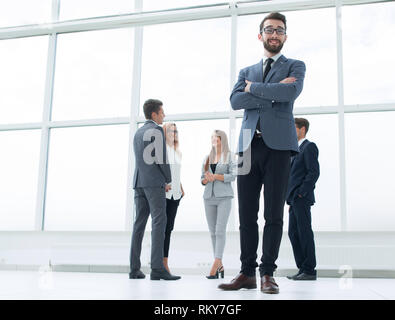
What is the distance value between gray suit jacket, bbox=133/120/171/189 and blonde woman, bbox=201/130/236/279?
61 cm

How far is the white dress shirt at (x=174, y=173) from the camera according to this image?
12.3 feet

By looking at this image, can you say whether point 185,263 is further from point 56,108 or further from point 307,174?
point 56,108

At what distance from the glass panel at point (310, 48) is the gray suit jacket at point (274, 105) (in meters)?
2.63

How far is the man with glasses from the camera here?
2.23 m

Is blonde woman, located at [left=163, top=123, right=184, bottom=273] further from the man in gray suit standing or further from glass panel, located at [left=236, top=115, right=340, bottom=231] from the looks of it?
glass panel, located at [left=236, top=115, right=340, bottom=231]

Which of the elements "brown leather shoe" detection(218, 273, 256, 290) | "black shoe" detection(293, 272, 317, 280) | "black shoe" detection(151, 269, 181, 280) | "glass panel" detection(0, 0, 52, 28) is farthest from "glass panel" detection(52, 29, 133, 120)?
"brown leather shoe" detection(218, 273, 256, 290)

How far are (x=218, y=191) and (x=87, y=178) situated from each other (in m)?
2.21

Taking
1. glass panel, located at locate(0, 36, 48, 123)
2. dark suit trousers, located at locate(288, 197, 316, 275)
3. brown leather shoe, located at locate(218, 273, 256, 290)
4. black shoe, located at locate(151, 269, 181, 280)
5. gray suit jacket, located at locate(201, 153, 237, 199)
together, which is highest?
glass panel, located at locate(0, 36, 48, 123)

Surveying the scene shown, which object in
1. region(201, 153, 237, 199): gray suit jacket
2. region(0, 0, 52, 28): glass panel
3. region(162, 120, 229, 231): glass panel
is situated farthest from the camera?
region(0, 0, 52, 28): glass panel

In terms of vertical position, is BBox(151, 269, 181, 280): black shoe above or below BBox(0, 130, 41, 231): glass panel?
below

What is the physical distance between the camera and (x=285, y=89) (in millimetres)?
2236

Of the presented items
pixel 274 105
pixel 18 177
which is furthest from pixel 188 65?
pixel 274 105

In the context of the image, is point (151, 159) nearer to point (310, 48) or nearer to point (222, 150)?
point (222, 150)
